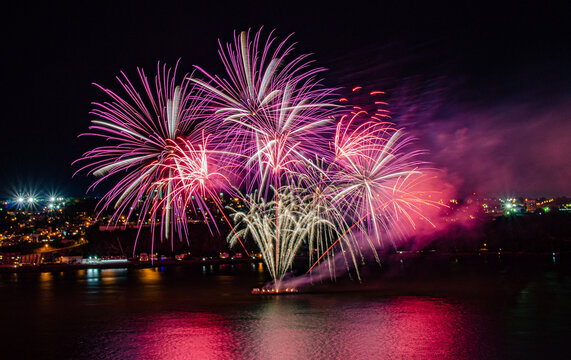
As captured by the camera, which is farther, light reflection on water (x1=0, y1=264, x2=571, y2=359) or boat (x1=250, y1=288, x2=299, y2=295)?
boat (x1=250, y1=288, x2=299, y2=295)

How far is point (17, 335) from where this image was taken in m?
16.4

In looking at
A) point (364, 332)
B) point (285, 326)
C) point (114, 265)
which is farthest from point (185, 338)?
point (114, 265)

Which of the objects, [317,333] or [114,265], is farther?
[114,265]

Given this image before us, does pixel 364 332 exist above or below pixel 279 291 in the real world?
below

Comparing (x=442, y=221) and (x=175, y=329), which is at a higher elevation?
(x=442, y=221)

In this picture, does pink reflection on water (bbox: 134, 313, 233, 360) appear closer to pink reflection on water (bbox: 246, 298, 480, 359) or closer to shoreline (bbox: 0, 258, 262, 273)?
pink reflection on water (bbox: 246, 298, 480, 359)

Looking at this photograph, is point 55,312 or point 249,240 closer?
point 55,312

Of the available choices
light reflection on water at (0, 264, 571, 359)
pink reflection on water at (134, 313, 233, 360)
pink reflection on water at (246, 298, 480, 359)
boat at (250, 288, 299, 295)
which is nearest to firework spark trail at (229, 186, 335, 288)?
boat at (250, 288, 299, 295)

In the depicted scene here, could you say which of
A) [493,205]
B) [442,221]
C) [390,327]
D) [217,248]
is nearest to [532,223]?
[442,221]

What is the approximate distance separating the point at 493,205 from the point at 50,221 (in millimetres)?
105239

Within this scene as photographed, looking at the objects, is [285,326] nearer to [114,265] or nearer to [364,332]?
[364,332]

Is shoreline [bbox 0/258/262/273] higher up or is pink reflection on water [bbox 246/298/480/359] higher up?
shoreline [bbox 0/258/262/273]

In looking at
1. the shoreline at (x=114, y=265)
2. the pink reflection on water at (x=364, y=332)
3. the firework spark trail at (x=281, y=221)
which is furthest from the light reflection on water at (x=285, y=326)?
the shoreline at (x=114, y=265)

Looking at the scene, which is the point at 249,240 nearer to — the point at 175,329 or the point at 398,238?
the point at 398,238
